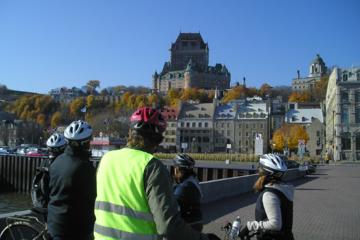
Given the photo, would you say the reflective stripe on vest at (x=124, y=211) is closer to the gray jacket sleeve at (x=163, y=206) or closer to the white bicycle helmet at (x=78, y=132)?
the gray jacket sleeve at (x=163, y=206)

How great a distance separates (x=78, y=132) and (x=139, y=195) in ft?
6.30

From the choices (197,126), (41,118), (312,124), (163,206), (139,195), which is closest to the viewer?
(163,206)

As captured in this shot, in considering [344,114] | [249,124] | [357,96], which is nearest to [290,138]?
[344,114]

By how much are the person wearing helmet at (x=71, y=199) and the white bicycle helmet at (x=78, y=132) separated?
1.04 ft

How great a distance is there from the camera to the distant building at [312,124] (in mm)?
113688

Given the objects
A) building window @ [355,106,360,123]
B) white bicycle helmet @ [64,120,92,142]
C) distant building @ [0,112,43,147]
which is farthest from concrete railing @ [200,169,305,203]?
distant building @ [0,112,43,147]

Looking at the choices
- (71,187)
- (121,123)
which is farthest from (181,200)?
(121,123)

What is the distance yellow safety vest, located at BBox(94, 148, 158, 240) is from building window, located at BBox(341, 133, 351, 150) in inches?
3624

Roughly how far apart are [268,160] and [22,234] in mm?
3194

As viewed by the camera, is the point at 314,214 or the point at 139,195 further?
the point at 314,214

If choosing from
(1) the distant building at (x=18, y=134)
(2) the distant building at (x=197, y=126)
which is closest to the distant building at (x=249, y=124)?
(2) the distant building at (x=197, y=126)

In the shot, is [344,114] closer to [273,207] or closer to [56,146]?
[56,146]

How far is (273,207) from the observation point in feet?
16.5

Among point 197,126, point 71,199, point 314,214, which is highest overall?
point 197,126
